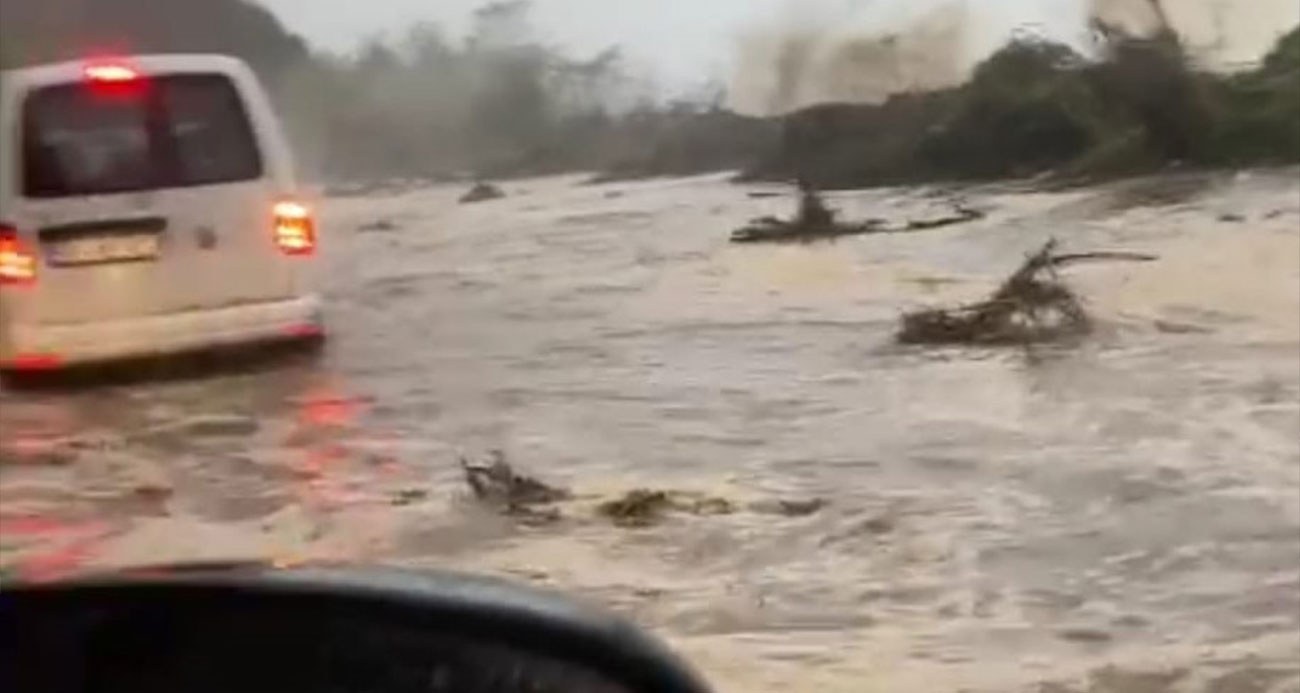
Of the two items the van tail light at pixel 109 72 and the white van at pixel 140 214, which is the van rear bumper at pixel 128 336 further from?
the van tail light at pixel 109 72

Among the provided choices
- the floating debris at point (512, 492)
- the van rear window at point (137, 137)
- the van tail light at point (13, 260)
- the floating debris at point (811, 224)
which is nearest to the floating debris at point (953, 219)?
the floating debris at point (811, 224)

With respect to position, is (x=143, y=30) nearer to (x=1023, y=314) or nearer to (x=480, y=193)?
(x=480, y=193)

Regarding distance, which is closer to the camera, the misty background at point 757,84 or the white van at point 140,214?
the misty background at point 757,84

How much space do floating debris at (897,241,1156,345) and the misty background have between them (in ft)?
0.32

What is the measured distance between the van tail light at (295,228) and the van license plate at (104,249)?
136 mm

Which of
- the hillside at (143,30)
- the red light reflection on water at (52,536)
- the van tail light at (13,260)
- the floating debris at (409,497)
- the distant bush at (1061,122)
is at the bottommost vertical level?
the red light reflection on water at (52,536)

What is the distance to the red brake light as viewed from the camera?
8.88 ft

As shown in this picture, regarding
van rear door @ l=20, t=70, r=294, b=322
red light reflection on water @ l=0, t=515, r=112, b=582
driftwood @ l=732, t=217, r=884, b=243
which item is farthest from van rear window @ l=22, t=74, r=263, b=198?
driftwood @ l=732, t=217, r=884, b=243

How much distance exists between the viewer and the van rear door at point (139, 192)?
2760 millimetres

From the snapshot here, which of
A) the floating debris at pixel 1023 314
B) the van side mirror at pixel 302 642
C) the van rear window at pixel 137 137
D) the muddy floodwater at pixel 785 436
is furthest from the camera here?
the van rear window at pixel 137 137

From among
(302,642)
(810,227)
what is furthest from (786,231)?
(302,642)

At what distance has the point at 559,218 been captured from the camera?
8.91 feet

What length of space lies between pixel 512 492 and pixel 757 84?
0.49 meters

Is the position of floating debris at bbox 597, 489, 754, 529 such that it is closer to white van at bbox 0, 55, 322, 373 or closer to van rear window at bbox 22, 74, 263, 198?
white van at bbox 0, 55, 322, 373
